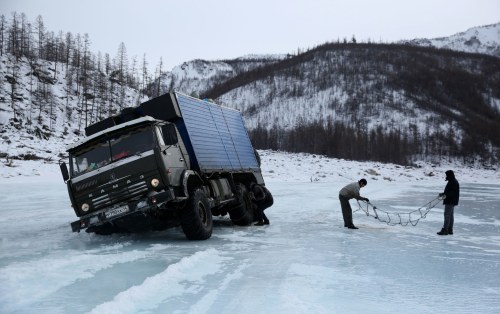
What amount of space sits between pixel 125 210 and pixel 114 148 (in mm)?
1381

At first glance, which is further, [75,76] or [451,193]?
[75,76]

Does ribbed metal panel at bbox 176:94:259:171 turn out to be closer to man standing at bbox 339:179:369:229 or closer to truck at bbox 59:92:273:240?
truck at bbox 59:92:273:240

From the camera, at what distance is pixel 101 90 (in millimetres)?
84375

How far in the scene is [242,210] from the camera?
39.7 feet

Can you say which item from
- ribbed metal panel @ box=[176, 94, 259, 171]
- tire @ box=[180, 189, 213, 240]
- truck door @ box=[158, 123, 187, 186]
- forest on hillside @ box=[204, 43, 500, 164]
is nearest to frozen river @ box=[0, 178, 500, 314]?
tire @ box=[180, 189, 213, 240]

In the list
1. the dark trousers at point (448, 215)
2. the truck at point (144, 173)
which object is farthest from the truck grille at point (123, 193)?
the dark trousers at point (448, 215)

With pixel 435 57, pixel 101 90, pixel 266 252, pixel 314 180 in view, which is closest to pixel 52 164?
pixel 314 180

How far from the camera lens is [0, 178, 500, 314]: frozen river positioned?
4.80 m

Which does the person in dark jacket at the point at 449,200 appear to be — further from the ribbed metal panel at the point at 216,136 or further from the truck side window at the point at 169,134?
the truck side window at the point at 169,134

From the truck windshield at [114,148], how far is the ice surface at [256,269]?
5.68ft

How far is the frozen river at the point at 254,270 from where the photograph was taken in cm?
480

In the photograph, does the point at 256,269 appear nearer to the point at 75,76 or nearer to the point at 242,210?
the point at 242,210

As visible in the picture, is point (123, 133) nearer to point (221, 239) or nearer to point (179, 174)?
point (179, 174)

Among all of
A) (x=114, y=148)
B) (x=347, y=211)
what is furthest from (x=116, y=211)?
(x=347, y=211)
